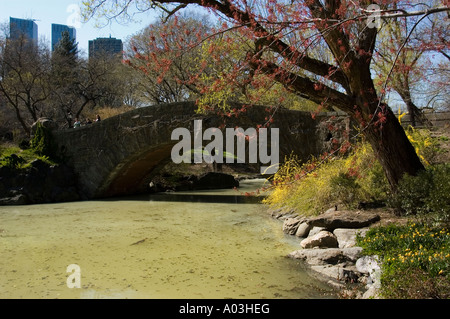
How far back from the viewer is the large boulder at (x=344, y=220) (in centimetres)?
568

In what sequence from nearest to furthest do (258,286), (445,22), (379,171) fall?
(258,286) < (379,171) < (445,22)

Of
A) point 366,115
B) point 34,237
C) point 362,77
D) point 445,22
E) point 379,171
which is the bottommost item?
point 34,237

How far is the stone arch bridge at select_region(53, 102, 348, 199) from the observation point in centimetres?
988

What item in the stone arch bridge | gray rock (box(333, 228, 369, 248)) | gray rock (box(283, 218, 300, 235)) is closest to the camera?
gray rock (box(333, 228, 369, 248))

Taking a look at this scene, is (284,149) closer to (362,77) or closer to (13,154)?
(362,77)

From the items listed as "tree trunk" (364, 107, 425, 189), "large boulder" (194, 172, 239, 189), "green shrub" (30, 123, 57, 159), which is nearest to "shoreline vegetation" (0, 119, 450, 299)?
"tree trunk" (364, 107, 425, 189)

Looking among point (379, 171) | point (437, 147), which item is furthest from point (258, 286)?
point (437, 147)

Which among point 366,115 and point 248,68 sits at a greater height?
point 248,68

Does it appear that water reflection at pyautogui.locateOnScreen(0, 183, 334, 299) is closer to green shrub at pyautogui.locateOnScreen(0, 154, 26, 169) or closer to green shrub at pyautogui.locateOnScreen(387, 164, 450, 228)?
green shrub at pyautogui.locateOnScreen(387, 164, 450, 228)

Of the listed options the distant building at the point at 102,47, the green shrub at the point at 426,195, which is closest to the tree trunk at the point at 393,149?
the green shrub at the point at 426,195

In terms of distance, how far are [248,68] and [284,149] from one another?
4468mm

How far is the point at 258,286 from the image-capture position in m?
4.08

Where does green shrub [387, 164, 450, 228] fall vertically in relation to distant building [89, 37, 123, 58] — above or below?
below

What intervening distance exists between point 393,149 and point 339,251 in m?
2.01
